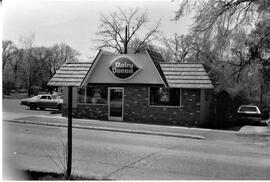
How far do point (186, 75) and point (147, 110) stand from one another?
3.36m

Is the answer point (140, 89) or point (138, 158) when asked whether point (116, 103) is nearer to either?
point (140, 89)

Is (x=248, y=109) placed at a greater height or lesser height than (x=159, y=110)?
lesser

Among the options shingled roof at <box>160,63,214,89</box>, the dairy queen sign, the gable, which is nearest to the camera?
shingled roof at <box>160,63,214,89</box>

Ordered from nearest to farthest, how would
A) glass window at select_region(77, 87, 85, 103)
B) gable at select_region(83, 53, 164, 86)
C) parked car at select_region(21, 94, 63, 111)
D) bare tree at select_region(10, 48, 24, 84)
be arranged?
1. gable at select_region(83, 53, 164, 86)
2. glass window at select_region(77, 87, 85, 103)
3. parked car at select_region(21, 94, 63, 111)
4. bare tree at select_region(10, 48, 24, 84)

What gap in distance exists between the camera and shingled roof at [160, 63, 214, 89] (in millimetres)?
19930

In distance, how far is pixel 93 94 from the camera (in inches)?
879

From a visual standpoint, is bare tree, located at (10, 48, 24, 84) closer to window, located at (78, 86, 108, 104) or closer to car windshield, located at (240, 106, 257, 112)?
window, located at (78, 86, 108, 104)

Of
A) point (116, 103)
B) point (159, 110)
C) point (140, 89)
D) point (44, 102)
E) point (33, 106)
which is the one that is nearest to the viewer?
point (159, 110)

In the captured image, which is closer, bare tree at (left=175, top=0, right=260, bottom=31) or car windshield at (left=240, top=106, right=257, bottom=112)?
bare tree at (left=175, top=0, right=260, bottom=31)

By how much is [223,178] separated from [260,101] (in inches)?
1333

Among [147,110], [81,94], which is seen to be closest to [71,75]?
[81,94]

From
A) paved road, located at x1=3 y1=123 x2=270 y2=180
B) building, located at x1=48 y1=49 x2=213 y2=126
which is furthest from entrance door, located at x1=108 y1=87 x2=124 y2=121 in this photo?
paved road, located at x1=3 y1=123 x2=270 y2=180

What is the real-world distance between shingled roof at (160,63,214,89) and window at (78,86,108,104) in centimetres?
438

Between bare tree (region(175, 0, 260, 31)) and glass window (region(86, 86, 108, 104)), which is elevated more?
bare tree (region(175, 0, 260, 31))
